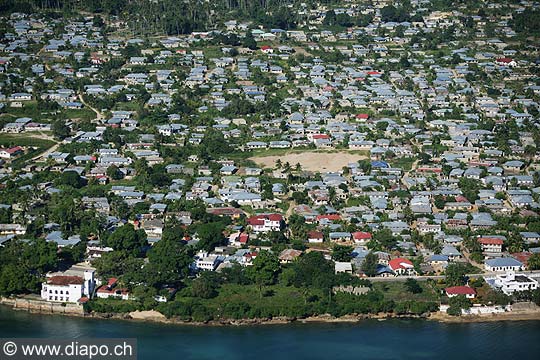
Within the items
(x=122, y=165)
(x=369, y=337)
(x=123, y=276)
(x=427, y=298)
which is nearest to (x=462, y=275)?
(x=427, y=298)

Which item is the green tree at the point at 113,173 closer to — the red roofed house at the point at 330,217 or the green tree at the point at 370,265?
the red roofed house at the point at 330,217

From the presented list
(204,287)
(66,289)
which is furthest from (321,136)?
(66,289)

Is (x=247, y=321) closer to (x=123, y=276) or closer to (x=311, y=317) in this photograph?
(x=311, y=317)

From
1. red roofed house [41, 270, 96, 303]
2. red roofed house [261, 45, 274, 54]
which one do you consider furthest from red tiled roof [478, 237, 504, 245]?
red roofed house [261, 45, 274, 54]

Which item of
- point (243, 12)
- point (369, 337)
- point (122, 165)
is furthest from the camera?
point (243, 12)

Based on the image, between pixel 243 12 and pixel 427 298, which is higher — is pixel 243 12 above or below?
above

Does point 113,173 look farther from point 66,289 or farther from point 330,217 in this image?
point 66,289

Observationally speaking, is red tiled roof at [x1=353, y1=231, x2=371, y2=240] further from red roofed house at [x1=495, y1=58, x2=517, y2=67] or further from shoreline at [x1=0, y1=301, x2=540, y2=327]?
red roofed house at [x1=495, y1=58, x2=517, y2=67]
